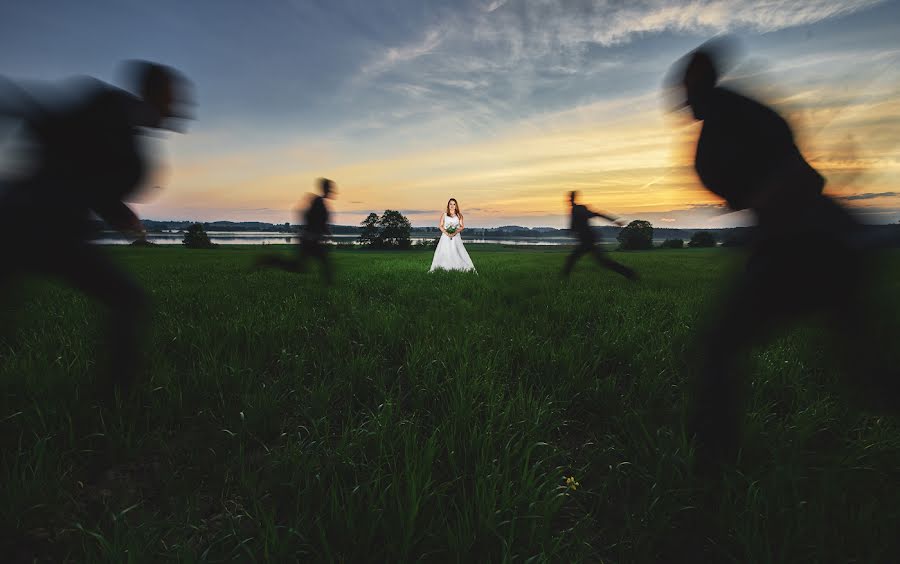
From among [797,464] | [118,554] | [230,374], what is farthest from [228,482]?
[797,464]

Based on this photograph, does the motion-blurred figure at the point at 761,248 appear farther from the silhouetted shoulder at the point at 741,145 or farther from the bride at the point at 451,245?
the bride at the point at 451,245

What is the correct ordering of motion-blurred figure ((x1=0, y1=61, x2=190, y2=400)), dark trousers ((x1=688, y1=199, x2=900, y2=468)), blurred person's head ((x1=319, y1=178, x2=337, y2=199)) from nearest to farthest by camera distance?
dark trousers ((x1=688, y1=199, x2=900, y2=468)) < motion-blurred figure ((x1=0, y1=61, x2=190, y2=400)) < blurred person's head ((x1=319, y1=178, x2=337, y2=199))

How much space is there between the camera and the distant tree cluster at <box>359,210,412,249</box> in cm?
4988

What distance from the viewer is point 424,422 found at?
2236 mm

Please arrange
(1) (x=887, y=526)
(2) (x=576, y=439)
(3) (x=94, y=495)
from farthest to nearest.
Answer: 1. (2) (x=576, y=439)
2. (3) (x=94, y=495)
3. (1) (x=887, y=526)

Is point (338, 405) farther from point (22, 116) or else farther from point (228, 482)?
point (22, 116)

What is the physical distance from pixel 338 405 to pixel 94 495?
1.23 metres

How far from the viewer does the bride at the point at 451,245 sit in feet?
38.7

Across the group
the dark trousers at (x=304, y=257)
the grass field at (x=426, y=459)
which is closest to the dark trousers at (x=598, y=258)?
the grass field at (x=426, y=459)

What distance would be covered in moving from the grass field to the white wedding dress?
8372 millimetres

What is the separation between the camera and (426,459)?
5.49ft

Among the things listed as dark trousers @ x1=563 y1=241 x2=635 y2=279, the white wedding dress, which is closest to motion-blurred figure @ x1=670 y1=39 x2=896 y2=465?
dark trousers @ x1=563 y1=241 x2=635 y2=279

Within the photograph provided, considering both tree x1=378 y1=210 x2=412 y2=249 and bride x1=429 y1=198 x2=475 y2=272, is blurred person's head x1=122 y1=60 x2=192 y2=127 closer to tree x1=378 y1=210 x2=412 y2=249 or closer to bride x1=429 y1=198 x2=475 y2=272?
bride x1=429 y1=198 x2=475 y2=272

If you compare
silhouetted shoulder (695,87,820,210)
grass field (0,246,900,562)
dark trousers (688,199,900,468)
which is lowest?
grass field (0,246,900,562)
